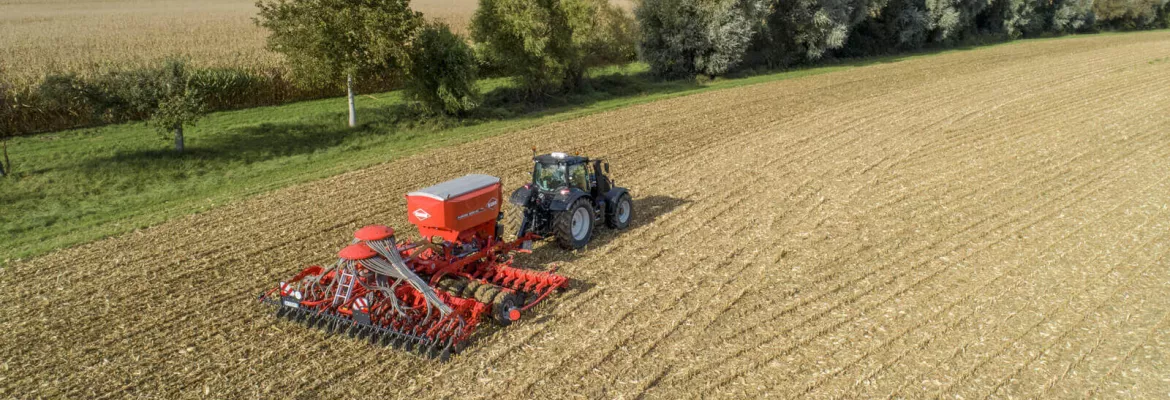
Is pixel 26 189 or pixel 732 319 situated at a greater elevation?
pixel 26 189

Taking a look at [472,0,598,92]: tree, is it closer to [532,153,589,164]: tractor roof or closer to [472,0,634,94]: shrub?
[472,0,634,94]: shrub

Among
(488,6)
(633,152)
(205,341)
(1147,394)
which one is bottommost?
(1147,394)

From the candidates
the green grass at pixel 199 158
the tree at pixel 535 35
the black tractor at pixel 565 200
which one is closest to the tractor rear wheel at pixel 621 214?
the black tractor at pixel 565 200

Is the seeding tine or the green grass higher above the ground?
the green grass

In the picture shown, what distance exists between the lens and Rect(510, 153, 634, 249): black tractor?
1289 centimetres

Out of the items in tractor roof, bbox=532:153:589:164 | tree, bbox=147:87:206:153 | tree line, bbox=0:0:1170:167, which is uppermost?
tree line, bbox=0:0:1170:167

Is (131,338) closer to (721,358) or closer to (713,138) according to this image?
(721,358)

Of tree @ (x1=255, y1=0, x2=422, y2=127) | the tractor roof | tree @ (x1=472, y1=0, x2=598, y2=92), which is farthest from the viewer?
tree @ (x1=472, y1=0, x2=598, y2=92)

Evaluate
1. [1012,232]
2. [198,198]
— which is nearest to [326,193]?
[198,198]

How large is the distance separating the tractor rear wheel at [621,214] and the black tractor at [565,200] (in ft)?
0.10

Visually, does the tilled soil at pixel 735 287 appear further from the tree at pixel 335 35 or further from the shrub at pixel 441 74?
the tree at pixel 335 35

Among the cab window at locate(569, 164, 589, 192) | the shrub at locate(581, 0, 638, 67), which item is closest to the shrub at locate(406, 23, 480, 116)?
the shrub at locate(581, 0, 638, 67)

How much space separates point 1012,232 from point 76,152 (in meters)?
24.0

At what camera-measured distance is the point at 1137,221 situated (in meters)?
14.9
